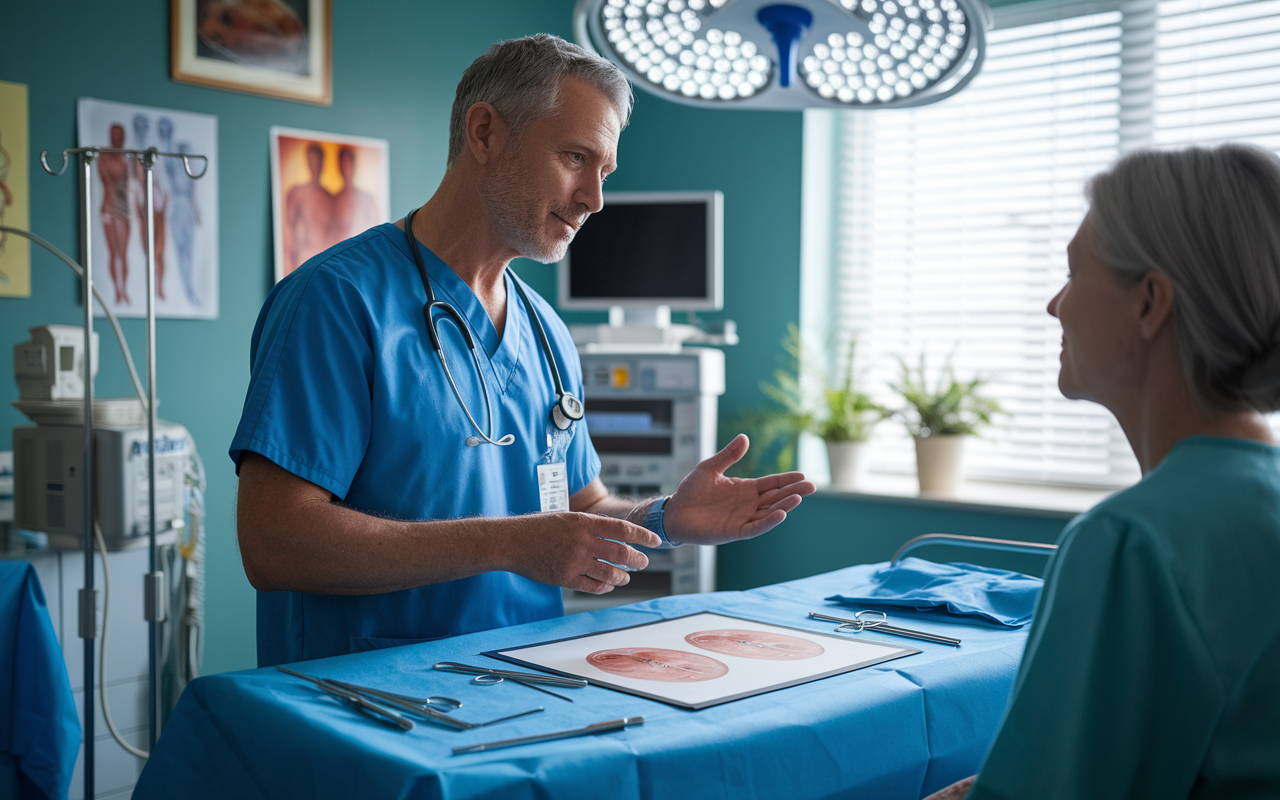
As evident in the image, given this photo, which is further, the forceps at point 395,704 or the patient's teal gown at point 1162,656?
the forceps at point 395,704

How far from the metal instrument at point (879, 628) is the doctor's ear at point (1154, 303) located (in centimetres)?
54

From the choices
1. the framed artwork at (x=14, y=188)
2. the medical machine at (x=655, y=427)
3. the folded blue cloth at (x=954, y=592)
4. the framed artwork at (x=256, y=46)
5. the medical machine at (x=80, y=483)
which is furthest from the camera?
the medical machine at (x=655, y=427)

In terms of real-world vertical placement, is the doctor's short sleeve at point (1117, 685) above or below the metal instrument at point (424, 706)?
above

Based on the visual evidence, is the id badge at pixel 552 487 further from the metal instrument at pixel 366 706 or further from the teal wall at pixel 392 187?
the teal wall at pixel 392 187

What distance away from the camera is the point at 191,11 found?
3.01m

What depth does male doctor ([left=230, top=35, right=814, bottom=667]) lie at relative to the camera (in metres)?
1.26

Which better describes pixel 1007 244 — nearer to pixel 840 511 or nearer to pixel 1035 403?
pixel 1035 403

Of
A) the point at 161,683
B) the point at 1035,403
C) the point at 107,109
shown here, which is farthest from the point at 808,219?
the point at 161,683

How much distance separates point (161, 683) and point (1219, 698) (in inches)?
92.8

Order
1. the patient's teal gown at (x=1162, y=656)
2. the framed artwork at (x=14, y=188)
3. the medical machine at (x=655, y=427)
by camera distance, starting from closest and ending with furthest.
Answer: the patient's teal gown at (x=1162, y=656), the framed artwork at (x=14, y=188), the medical machine at (x=655, y=427)

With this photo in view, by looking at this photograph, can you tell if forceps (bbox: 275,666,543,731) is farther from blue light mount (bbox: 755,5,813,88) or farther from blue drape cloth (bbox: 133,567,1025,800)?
blue light mount (bbox: 755,5,813,88)

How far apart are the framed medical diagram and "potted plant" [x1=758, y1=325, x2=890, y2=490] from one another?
2166 mm

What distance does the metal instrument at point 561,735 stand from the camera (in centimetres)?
84

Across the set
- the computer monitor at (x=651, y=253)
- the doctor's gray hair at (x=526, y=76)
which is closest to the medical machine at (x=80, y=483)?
the doctor's gray hair at (x=526, y=76)
